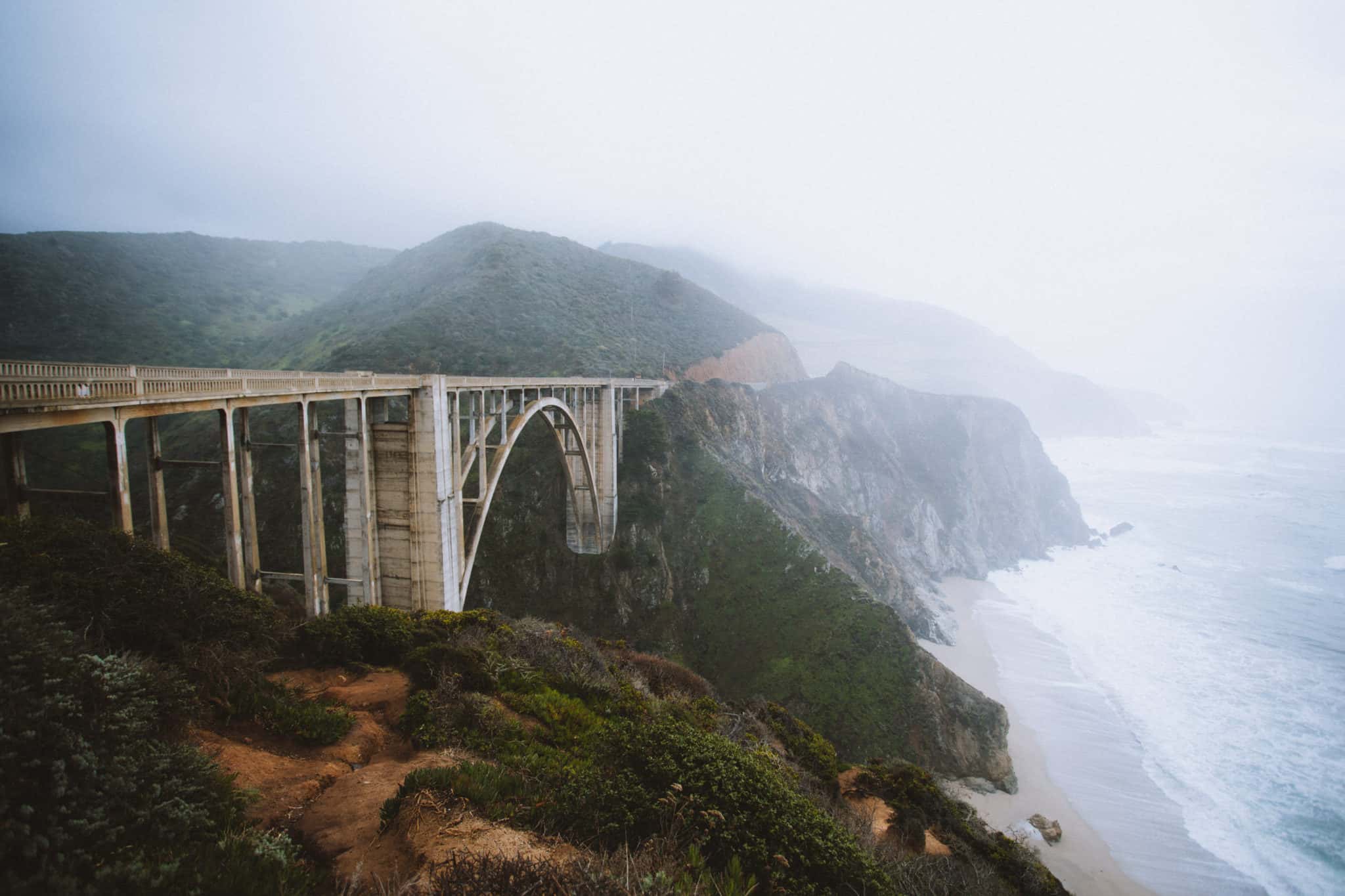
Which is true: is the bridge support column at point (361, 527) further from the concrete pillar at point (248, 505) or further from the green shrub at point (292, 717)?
the green shrub at point (292, 717)

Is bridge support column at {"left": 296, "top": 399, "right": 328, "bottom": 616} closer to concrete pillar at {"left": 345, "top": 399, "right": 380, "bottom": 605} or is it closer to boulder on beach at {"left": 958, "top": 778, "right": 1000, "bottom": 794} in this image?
concrete pillar at {"left": 345, "top": 399, "right": 380, "bottom": 605}

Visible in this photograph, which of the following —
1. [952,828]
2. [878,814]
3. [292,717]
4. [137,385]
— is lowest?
[952,828]

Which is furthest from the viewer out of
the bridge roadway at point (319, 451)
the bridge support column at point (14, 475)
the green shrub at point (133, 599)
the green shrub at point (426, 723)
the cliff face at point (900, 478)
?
the cliff face at point (900, 478)

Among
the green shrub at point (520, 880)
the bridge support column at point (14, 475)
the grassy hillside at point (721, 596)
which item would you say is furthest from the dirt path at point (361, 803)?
the grassy hillside at point (721, 596)

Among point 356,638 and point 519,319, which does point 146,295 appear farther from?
point 356,638

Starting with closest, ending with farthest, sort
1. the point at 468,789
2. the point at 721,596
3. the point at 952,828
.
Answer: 1. the point at 468,789
2. the point at 952,828
3. the point at 721,596

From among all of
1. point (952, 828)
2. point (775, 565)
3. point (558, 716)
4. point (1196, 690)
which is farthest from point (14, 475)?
point (1196, 690)
